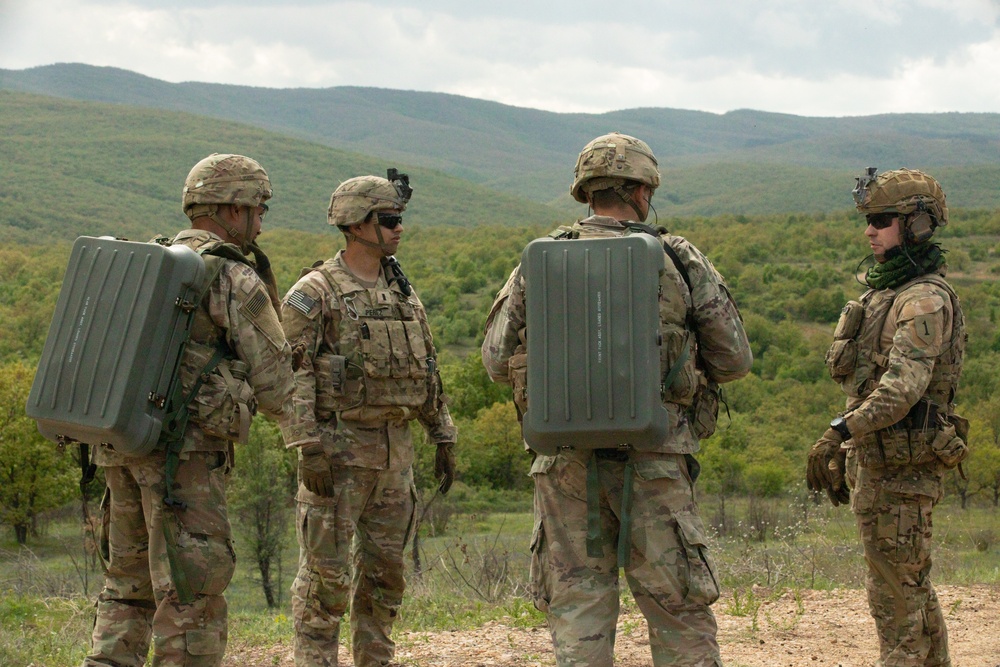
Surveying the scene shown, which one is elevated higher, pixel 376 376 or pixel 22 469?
pixel 376 376

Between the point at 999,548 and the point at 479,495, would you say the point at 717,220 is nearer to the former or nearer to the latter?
the point at 479,495

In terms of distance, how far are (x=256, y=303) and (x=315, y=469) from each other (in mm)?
962

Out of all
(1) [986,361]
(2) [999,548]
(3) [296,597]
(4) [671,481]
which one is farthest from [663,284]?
(1) [986,361]

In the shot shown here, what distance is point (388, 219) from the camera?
5.70 meters

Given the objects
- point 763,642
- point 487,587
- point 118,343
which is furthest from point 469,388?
point 118,343

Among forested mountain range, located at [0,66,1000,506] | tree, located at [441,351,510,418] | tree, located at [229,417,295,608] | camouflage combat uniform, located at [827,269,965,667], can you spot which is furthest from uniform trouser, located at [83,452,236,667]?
tree, located at [441,351,510,418]

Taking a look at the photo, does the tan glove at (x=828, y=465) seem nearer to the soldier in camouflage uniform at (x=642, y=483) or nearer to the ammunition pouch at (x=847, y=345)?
the ammunition pouch at (x=847, y=345)

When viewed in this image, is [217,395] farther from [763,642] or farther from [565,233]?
[763,642]

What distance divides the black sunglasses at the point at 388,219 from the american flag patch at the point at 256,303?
1.20 meters

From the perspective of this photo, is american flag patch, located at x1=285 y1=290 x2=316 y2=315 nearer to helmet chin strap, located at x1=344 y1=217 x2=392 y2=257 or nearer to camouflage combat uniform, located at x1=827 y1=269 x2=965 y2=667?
helmet chin strap, located at x1=344 y1=217 x2=392 y2=257

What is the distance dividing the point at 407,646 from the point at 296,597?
44.8 inches

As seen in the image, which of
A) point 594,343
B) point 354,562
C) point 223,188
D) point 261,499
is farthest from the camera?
point 261,499

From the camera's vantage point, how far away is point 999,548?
13.4 m

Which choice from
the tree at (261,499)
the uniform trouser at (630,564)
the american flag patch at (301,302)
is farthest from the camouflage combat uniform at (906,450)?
the tree at (261,499)
